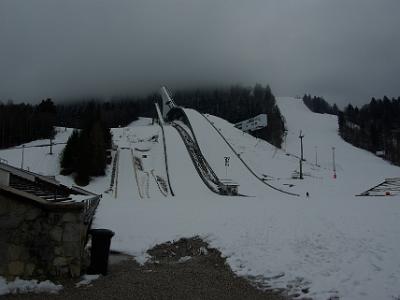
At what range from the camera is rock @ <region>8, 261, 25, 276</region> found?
6213 millimetres

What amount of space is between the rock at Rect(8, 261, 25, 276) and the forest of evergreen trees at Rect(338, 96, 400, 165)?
74158mm

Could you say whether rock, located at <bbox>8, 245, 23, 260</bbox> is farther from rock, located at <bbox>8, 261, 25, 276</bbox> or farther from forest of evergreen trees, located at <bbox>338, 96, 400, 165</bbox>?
forest of evergreen trees, located at <bbox>338, 96, 400, 165</bbox>

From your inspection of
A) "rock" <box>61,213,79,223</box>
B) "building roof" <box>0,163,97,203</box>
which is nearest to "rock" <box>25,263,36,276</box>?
"rock" <box>61,213,79,223</box>

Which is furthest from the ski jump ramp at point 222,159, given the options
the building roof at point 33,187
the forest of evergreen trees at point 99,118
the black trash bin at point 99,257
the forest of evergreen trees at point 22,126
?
the black trash bin at point 99,257

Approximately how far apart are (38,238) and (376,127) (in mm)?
93823

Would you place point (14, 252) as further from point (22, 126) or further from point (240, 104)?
point (240, 104)

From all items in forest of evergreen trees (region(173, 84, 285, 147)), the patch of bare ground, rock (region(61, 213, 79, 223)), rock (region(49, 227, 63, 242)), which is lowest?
the patch of bare ground

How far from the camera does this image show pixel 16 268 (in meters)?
6.25

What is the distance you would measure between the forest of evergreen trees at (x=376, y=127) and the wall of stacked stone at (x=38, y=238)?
241 ft

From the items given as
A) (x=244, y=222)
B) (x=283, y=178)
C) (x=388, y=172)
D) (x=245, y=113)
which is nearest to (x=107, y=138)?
(x=283, y=178)

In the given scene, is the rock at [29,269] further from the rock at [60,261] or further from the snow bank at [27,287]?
the rock at [60,261]

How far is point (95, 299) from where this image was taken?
5555mm

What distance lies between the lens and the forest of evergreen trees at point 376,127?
3135 inches

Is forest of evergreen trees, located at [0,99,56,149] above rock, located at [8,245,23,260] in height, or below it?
above
